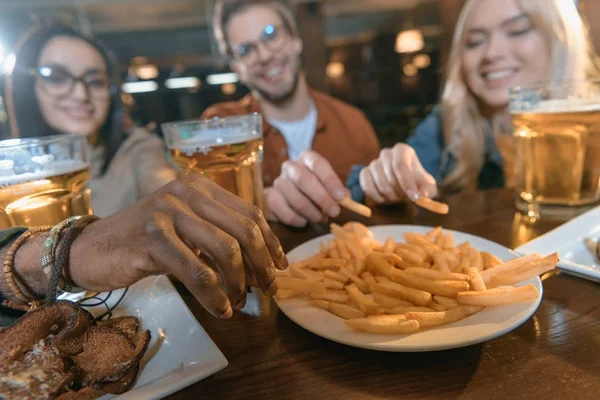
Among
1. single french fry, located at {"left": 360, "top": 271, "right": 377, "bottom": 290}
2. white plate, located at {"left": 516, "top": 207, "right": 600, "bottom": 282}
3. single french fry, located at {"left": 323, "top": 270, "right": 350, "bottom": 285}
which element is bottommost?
white plate, located at {"left": 516, "top": 207, "right": 600, "bottom": 282}

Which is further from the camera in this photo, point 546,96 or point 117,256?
point 546,96

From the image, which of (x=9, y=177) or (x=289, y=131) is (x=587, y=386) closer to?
(x=9, y=177)

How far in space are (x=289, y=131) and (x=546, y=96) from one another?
6.06 feet

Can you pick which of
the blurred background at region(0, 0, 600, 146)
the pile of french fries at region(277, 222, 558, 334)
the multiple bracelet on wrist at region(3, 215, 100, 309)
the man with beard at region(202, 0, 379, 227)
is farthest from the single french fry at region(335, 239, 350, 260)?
the blurred background at region(0, 0, 600, 146)

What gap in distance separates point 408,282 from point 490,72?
1863mm

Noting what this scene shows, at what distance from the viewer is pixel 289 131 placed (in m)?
2.82

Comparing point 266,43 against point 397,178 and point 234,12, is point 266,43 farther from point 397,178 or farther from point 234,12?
point 397,178

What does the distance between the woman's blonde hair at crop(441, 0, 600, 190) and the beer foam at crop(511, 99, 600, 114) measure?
847 millimetres

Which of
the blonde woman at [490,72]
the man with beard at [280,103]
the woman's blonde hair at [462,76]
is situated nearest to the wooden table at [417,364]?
the blonde woman at [490,72]

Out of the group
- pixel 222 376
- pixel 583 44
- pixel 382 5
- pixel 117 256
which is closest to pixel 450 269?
pixel 222 376

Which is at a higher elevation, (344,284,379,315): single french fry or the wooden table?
(344,284,379,315): single french fry

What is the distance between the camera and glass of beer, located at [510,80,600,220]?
3.87 ft

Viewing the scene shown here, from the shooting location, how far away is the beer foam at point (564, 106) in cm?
115

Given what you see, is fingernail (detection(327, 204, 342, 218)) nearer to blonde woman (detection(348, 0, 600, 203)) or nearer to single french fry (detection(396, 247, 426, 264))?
single french fry (detection(396, 247, 426, 264))
